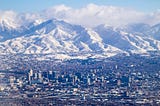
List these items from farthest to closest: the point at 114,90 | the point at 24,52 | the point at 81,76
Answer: the point at 24,52 < the point at 81,76 < the point at 114,90

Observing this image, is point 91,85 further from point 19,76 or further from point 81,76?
point 19,76

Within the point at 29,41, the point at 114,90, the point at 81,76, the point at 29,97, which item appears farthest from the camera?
the point at 29,41

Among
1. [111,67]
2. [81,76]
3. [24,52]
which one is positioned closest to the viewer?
[81,76]

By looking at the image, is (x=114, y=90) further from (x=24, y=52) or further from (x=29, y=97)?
(x=24, y=52)

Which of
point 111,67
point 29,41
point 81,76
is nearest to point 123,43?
point 29,41

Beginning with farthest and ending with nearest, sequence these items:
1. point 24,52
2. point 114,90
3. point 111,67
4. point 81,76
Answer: point 24,52 < point 111,67 < point 81,76 < point 114,90

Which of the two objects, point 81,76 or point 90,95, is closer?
point 90,95

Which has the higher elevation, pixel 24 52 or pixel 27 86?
pixel 24 52

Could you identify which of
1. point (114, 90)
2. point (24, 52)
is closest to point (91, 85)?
point (114, 90)

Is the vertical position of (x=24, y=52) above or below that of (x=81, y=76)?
above
